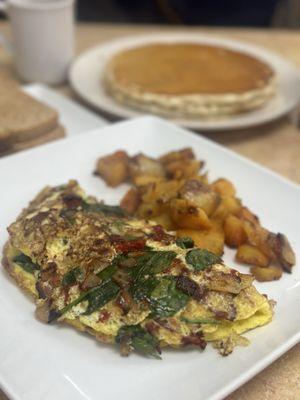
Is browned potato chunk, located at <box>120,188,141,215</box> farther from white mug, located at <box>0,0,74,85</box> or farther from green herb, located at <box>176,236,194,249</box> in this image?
white mug, located at <box>0,0,74,85</box>

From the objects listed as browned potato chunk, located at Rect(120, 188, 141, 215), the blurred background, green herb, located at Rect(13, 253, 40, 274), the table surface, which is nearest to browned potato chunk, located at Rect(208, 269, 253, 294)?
the table surface

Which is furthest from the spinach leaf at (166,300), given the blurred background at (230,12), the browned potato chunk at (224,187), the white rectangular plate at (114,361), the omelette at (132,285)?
the blurred background at (230,12)

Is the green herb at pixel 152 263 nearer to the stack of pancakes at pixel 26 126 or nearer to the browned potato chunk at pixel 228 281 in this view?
the browned potato chunk at pixel 228 281

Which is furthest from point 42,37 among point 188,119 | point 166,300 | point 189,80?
point 166,300

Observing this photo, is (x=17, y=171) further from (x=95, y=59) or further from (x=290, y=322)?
(x=95, y=59)

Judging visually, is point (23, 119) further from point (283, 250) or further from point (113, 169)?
point (283, 250)
